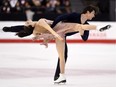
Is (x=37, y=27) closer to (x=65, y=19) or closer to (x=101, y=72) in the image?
(x=65, y=19)

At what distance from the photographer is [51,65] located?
8328 mm

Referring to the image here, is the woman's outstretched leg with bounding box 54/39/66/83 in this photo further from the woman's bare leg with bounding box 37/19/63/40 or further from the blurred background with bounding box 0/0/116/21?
the blurred background with bounding box 0/0/116/21

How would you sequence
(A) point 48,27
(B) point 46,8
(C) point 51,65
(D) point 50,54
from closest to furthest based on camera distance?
(A) point 48,27 → (C) point 51,65 → (D) point 50,54 → (B) point 46,8

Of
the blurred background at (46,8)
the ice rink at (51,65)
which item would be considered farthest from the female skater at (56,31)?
the blurred background at (46,8)

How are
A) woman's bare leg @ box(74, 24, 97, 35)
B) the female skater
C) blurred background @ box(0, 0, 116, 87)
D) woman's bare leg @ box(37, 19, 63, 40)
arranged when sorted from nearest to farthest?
woman's bare leg @ box(74, 24, 97, 35) → woman's bare leg @ box(37, 19, 63, 40) → the female skater → blurred background @ box(0, 0, 116, 87)

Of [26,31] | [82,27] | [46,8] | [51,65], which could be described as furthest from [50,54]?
[82,27]

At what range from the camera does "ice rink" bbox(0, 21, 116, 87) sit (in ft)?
20.6

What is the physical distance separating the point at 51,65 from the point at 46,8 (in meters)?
5.50

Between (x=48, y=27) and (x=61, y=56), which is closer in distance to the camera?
(x=48, y=27)

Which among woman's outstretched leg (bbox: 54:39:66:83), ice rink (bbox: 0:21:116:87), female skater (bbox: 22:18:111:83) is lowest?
ice rink (bbox: 0:21:116:87)

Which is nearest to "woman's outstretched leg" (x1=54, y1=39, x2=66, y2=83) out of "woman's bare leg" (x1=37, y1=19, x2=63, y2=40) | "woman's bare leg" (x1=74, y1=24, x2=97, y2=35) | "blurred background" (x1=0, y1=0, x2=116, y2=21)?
"woman's bare leg" (x1=37, y1=19, x2=63, y2=40)

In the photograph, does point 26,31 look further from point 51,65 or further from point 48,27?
point 51,65

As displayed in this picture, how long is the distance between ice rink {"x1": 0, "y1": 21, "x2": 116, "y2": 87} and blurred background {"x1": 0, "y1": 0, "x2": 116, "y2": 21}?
1.11 metres

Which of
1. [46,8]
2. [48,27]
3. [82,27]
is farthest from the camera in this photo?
[46,8]
